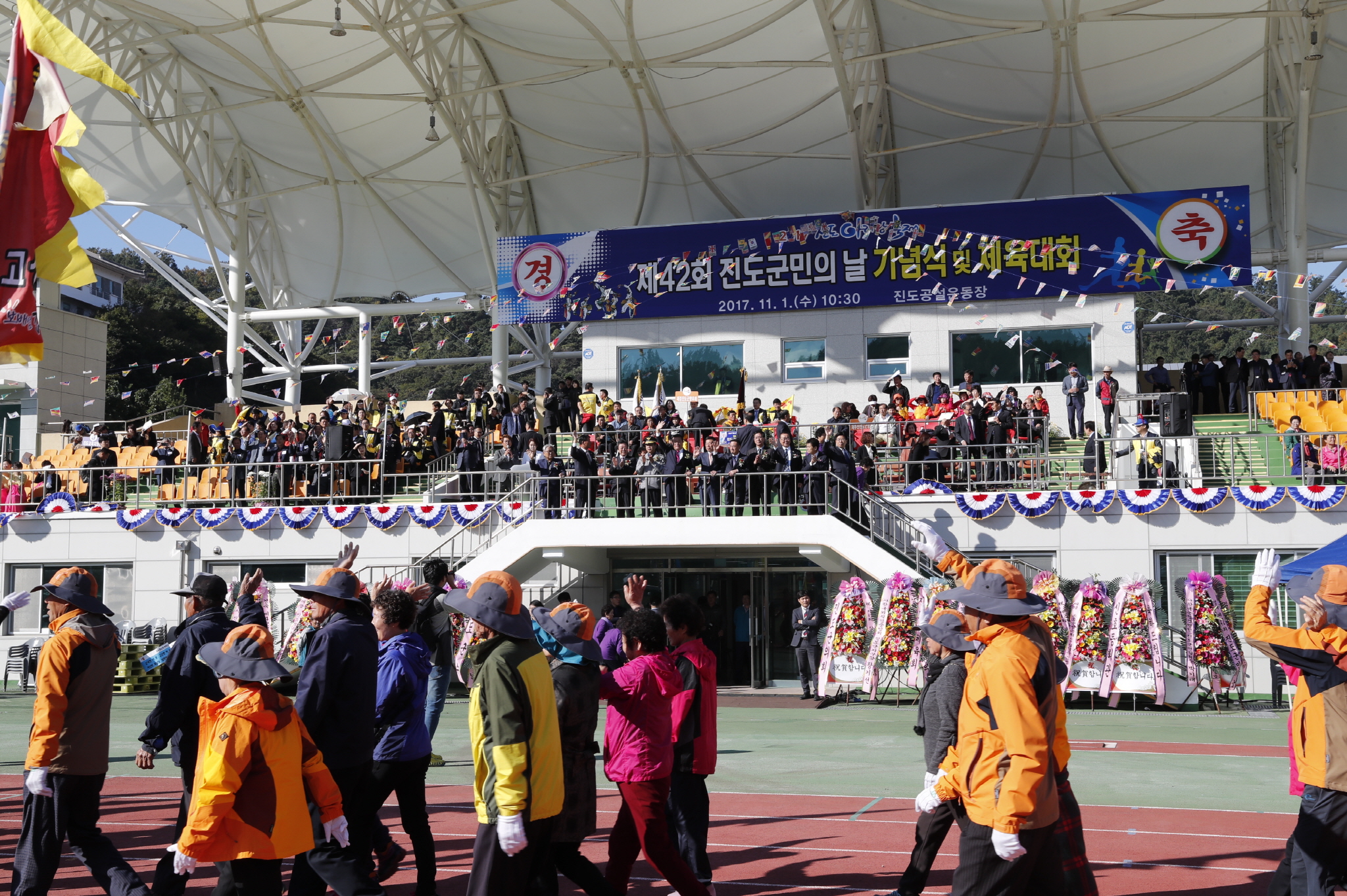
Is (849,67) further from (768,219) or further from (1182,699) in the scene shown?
(1182,699)

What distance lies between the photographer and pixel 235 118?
33156mm

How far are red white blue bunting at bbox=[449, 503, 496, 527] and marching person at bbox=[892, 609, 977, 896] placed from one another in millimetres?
16720

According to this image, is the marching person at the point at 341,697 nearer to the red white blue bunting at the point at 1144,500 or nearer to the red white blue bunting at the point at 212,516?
the red white blue bunting at the point at 1144,500

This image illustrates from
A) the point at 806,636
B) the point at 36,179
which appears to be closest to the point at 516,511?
the point at 806,636

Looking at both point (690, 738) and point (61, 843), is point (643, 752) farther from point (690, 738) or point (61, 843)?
point (61, 843)

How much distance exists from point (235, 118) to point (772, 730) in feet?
82.3

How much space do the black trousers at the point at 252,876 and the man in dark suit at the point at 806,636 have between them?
579 inches

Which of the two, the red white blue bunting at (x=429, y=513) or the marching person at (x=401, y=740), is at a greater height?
the red white blue bunting at (x=429, y=513)

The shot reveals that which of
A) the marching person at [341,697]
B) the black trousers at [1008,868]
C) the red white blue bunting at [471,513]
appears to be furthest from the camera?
the red white blue bunting at [471,513]

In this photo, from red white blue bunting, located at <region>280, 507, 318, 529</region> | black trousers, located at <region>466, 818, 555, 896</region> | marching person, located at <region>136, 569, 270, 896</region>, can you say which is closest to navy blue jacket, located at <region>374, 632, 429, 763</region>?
marching person, located at <region>136, 569, 270, 896</region>

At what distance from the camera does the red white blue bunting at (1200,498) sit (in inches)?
797

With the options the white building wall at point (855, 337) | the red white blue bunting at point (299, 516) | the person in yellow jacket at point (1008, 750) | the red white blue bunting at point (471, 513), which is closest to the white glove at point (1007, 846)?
the person in yellow jacket at point (1008, 750)

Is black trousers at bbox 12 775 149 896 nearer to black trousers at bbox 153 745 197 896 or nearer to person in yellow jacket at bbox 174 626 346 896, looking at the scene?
black trousers at bbox 153 745 197 896

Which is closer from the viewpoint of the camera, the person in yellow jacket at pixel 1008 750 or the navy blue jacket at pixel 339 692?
the person in yellow jacket at pixel 1008 750
